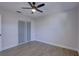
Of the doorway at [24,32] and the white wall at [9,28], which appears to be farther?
the doorway at [24,32]

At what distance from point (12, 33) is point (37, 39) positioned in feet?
8.52

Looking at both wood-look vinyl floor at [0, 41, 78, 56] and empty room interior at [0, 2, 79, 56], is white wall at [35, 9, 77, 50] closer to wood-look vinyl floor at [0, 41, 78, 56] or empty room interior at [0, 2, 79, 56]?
empty room interior at [0, 2, 79, 56]

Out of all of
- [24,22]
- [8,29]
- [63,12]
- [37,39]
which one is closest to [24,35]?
[24,22]

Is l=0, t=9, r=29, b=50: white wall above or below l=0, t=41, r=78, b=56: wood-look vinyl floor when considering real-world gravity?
above

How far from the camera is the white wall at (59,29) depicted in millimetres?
4005

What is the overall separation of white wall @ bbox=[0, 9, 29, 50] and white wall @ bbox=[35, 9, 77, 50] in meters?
1.92

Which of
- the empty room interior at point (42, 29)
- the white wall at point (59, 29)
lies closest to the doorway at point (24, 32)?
the empty room interior at point (42, 29)

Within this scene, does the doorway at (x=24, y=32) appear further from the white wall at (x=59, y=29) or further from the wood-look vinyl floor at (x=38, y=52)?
the wood-look vinyl floor at (x=38, y=52)

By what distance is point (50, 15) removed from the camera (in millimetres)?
5465

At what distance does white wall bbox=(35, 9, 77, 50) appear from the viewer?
158 inches

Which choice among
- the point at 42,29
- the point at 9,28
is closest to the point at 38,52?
the point at 9,28

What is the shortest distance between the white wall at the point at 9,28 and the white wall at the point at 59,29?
192cm

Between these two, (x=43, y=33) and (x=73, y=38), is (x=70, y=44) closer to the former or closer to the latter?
(x=73, y=38)

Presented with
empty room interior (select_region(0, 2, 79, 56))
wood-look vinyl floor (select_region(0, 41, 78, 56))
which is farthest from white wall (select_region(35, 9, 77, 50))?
wood-look vinyl floor (select_region(0, 41, 78, 56))
